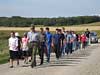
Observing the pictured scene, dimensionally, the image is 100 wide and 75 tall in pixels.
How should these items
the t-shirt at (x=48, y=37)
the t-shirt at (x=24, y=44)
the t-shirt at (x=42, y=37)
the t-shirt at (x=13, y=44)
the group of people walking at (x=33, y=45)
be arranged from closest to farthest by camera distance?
the group of people walking at (x=33, y=45)
the t-shirt at (x=13, y=44)
the t-shirt at (x=42, y=37)
the t-shirt at (x=48, y=37)
the t-shirt at (x=24, y=44)

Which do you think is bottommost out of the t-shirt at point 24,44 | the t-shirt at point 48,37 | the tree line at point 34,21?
the t-shirt at point 24,44

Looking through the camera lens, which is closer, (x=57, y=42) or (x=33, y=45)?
(x=33, y=45)

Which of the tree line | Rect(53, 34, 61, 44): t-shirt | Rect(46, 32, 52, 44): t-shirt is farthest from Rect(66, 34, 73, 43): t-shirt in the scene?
the tree line

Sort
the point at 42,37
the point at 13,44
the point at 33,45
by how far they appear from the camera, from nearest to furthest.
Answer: the point at 33,45
the point at 13,44
the point at 42,37

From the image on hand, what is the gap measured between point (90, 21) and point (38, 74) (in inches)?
6627

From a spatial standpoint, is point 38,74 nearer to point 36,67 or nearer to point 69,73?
point 69,73

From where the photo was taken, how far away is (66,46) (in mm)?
32594

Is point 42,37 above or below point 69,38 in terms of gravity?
above

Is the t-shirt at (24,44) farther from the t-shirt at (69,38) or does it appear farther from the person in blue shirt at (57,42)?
the t-shirt at (69,38)

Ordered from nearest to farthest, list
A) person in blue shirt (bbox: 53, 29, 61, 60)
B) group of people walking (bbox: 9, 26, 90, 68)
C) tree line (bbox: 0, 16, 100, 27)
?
1. group of people walking (bbox: 9, 26, 90, 68)
2. person in blue shirt (bbox: 53, 29, 61, 60)
3. tree line (bbox: 0, 16, 100, 27)

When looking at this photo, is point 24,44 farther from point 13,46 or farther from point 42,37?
point 13,46

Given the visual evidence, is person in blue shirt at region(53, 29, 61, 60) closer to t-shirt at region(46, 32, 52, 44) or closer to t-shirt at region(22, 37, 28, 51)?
t-shirt at region(46, 32, 52, 44)

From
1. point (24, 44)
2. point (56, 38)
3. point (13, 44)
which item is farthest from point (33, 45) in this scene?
point (56, 38)

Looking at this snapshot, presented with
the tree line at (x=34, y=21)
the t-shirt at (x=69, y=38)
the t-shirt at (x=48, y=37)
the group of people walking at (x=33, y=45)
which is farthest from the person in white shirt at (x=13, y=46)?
the tree line at (x=34, y=21)
